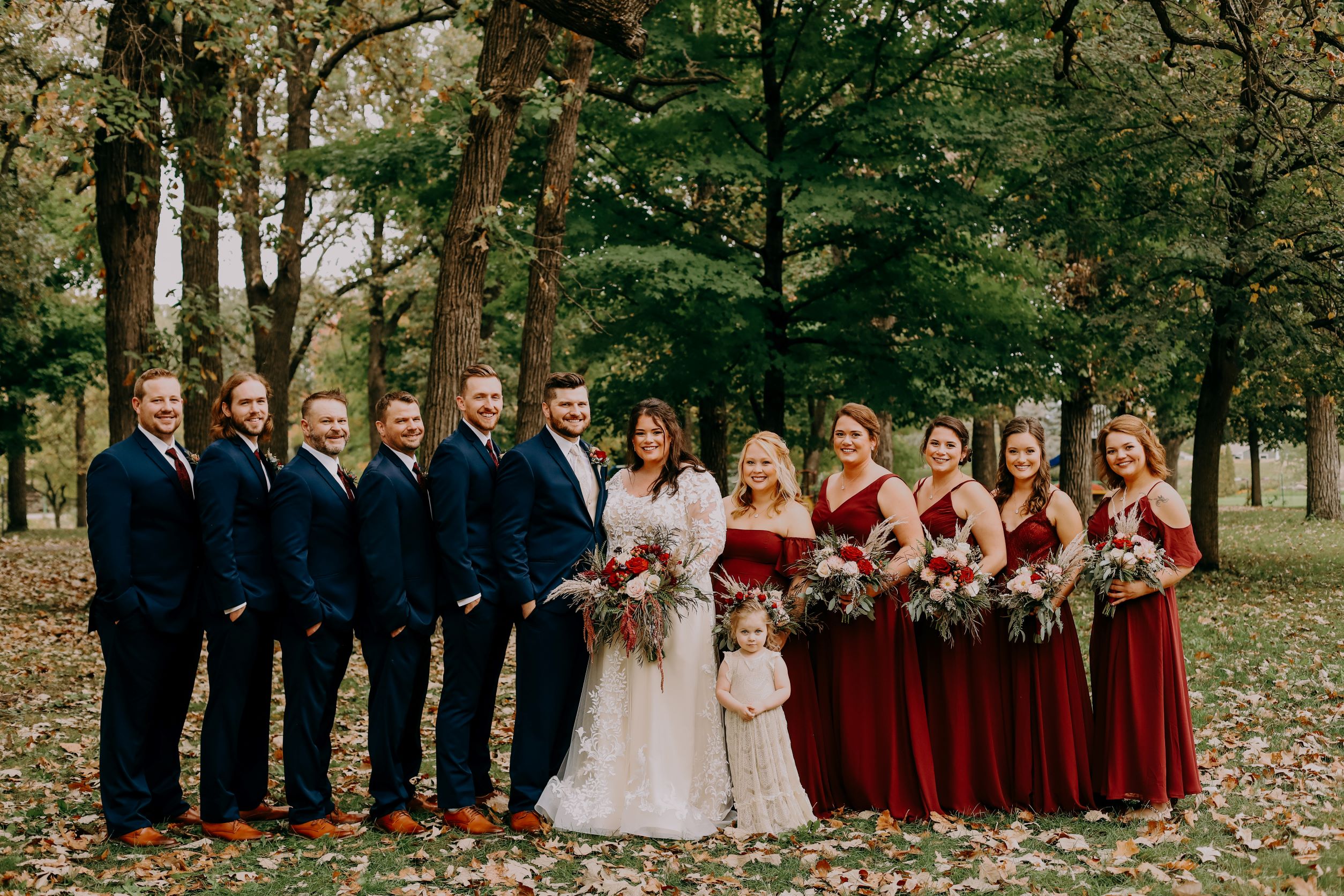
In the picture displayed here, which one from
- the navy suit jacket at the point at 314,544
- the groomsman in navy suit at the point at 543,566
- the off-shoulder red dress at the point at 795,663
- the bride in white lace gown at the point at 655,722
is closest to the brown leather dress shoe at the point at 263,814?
the navy suit jacket at the point at 314,544

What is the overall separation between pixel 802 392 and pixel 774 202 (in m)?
4.24

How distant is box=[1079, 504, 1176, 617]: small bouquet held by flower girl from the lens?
6.16m

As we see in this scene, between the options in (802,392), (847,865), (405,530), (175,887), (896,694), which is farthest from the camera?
(802,392)

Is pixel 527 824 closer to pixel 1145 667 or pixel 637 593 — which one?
pixel 637 593

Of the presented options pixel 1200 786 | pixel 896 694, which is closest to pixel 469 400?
pixel 896 694

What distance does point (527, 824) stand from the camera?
609 cm

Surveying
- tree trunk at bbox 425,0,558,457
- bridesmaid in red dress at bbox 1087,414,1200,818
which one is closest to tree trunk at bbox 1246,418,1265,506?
tree trunk at bbox 425,0,558,457

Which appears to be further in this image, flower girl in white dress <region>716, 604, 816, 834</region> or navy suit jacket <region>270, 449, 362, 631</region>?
flower girl in white dress <region>716, 604, 816, 834</region>

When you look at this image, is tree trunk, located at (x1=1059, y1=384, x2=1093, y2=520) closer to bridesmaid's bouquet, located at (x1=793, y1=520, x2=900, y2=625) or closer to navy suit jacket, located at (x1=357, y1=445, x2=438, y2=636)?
bridesmaid's bouquet, located at (x1=793, y1=520, x2=900, y2=625)

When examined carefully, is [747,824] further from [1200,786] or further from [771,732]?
[1200,786]

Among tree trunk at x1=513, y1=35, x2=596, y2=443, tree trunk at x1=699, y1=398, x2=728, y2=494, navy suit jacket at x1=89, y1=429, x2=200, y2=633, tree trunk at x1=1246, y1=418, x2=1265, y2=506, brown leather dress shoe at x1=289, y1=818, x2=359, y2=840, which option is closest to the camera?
navy suit jacket at x1=89, y1=429, x2=200, y2=633

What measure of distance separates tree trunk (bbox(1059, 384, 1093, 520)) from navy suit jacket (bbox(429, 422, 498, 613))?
58.0ft

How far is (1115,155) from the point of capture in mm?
14953

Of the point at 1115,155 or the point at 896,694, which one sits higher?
the point at 1115,155
